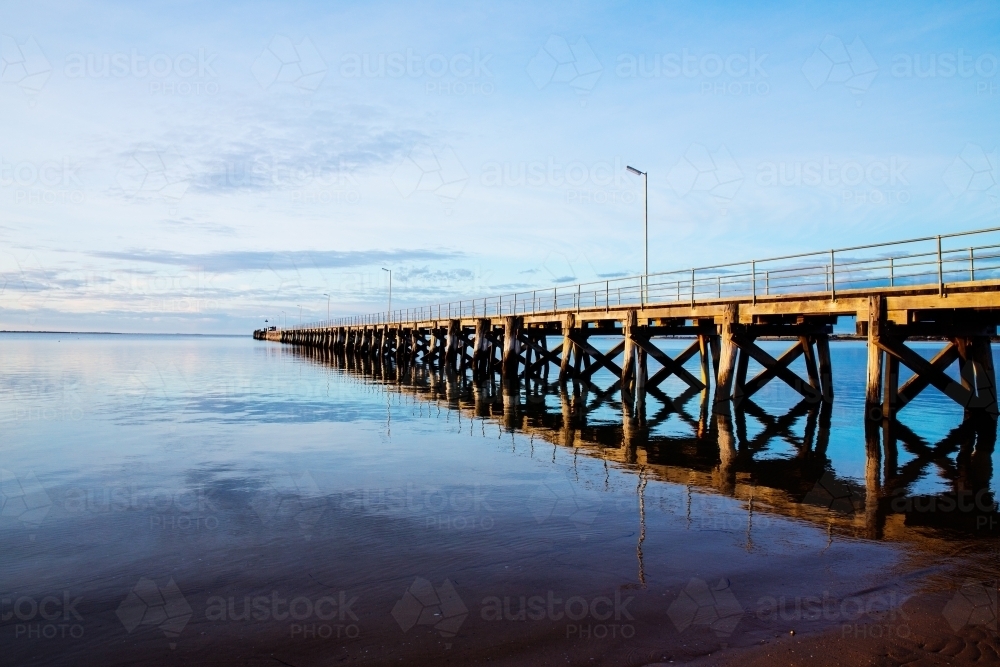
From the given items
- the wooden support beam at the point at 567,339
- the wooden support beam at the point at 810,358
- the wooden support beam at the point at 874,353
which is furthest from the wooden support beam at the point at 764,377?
the wooden support beam at the point at 567,339

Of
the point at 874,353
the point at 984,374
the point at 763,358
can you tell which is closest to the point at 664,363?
the point at 763,358

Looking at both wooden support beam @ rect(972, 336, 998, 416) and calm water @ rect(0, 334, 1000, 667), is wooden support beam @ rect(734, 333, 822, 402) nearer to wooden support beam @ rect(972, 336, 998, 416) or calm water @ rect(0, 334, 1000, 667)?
calm water @ rect(0, 334, 1000, 667)

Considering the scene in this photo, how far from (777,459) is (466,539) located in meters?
7.50

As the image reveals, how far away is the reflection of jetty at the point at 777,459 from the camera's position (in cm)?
860

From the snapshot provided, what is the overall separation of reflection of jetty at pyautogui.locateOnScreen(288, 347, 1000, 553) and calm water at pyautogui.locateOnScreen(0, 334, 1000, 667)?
3.1 inches

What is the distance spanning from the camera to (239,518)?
8.41 meters

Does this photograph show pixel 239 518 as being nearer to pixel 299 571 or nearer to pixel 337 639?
pixel 299 571

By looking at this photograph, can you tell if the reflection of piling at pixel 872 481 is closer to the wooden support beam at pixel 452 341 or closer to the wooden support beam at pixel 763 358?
the wooden support beam at pixel 763 358

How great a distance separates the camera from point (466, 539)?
7.45m

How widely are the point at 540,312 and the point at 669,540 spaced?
2298cm

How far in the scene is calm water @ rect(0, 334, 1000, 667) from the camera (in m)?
5.08

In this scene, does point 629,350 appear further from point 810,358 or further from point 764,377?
point 810,358

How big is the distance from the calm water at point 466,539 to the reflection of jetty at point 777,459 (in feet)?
0.26

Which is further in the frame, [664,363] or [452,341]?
[452,341]
